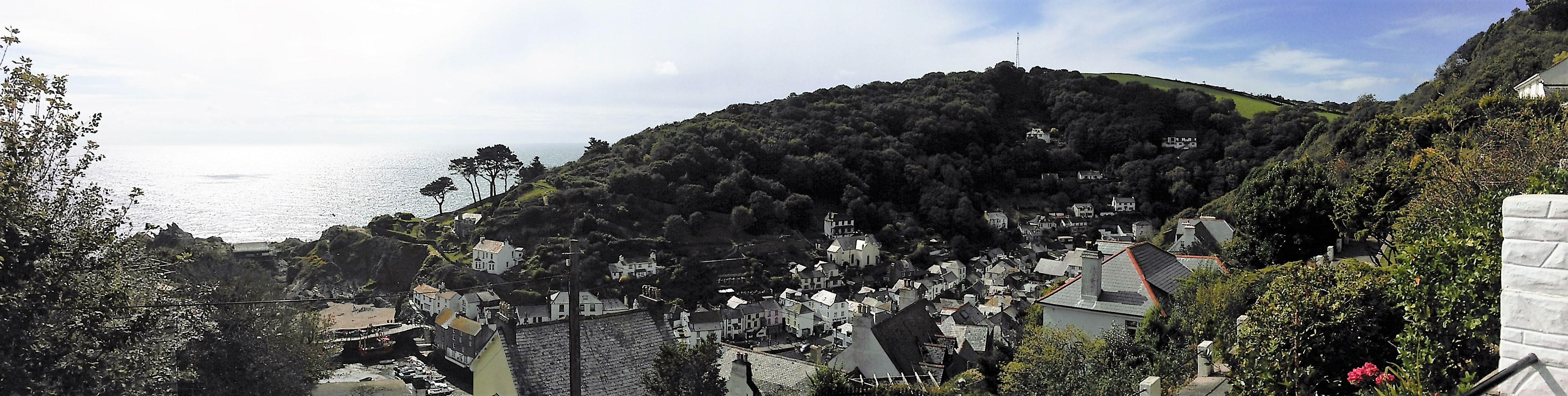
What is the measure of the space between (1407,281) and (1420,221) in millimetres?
3675

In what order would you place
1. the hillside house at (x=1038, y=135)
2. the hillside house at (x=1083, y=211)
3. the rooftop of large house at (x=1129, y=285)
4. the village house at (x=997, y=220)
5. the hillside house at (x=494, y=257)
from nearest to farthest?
1. the rooftop of large house at (x=1129, y=285)
2. the hillside house at (x=494, y=257)
3. the village house at (x=997, y=220)
4. the hillside house at (x=1083, y=211)
5. the hillside house at (x=1038, y=135)

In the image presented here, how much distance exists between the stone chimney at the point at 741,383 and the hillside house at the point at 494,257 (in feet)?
130

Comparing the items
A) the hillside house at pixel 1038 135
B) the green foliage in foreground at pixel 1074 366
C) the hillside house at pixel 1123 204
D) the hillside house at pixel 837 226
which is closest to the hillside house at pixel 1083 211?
the hillside house at pixel 1123 204

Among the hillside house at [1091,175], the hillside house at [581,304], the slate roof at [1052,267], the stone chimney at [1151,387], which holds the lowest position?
the hillside house at [581,304]

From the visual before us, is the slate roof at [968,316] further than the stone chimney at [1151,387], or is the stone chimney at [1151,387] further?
the slate roof at [968,316]

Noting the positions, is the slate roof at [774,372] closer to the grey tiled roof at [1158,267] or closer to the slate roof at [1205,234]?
the grey tiled roof at [1158,267]

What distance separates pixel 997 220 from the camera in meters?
67.9

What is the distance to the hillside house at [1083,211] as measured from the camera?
6862 cm

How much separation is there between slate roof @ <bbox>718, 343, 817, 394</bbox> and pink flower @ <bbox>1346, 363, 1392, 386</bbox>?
8.43 m

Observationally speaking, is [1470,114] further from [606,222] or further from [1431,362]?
[606,222]

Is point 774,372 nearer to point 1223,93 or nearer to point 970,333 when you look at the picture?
point 970,333

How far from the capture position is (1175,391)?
9266mm

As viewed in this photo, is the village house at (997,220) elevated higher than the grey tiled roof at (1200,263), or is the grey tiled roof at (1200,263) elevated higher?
the grey tiled roof at (1200,263)

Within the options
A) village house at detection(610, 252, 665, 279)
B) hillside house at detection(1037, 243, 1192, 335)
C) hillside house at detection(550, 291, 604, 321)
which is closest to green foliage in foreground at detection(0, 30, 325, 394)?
hillside house at detection(1037, 243, 1192, 335)
